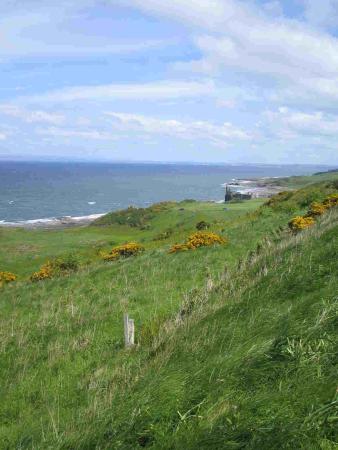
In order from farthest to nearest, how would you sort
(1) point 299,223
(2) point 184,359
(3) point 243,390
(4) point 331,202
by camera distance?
(4) point 331,202
(1) point 299,223
(2) point 184,359
(3) point 243,390

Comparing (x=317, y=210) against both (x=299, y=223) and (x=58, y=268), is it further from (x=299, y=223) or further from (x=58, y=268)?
(x=58, y=268)

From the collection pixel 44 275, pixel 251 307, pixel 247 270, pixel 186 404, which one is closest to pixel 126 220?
pixel 44 275

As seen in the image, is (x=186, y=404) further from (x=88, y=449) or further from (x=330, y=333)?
(x=330, y=333)

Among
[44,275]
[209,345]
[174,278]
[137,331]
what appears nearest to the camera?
[209,345]

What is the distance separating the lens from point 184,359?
8.60 m

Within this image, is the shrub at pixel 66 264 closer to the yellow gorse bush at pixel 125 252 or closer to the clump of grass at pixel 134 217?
the yellow gorse bush at pixel 125 252

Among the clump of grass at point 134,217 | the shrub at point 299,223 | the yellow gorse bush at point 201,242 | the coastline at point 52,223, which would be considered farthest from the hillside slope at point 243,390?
the coastline at point 52,223

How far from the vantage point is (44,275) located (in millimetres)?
31750

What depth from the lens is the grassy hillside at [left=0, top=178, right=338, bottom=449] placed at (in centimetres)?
548

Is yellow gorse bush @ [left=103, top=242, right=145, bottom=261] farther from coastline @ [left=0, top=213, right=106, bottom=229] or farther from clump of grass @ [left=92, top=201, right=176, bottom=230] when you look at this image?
coastline @ [left=0, top=213, right=106, bottom=229]

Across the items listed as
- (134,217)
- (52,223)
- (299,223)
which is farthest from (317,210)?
(52,223)

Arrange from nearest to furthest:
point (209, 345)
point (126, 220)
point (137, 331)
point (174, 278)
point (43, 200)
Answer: point (209, 345) → point (137, 331) → point (174, 278) → point (126, 220) → point (43, 200)

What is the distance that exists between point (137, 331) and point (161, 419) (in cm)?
743

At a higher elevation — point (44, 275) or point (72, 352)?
point (72, 352)
